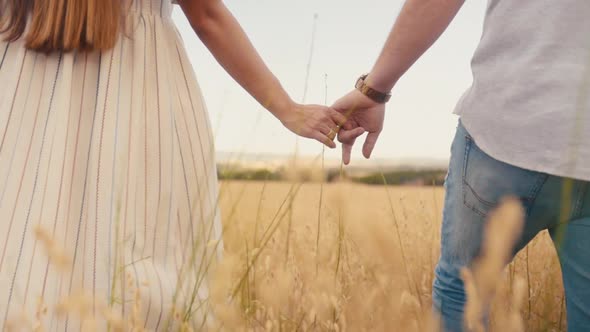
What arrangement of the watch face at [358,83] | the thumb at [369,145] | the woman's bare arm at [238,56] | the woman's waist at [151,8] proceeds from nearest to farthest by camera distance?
1. the woman's waist at [151,8]
2. the woman's bare arm at [238,56]
3. the watch face at [358,83]
4. the thumb at [369,145]

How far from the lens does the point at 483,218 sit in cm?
92

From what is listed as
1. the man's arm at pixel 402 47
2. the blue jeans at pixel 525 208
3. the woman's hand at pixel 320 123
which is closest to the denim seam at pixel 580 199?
the blue jeans at pixel 525 208

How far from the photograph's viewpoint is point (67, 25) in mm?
1098

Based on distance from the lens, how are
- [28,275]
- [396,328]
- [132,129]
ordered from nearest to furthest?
[396,328] < [28,275] < [132,129]

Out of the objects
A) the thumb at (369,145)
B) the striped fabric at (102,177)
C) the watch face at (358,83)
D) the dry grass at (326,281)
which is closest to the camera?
the dry grass at (326,281)

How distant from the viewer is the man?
820mm

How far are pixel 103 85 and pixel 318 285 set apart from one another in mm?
548

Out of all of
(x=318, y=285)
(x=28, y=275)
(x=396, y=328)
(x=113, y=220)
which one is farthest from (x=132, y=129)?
(x=396, y=328)

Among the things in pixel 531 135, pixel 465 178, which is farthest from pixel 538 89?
pixel 465 178

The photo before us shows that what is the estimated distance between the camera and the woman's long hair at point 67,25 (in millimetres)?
1102

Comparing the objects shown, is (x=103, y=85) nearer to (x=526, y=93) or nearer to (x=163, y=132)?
(x=163, y=132)

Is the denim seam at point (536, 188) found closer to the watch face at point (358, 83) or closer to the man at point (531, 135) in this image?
the man at point (531, 135)

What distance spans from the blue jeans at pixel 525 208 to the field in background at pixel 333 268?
0.10 metres

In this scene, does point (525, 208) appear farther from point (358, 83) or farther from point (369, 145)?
point (369, 145)
